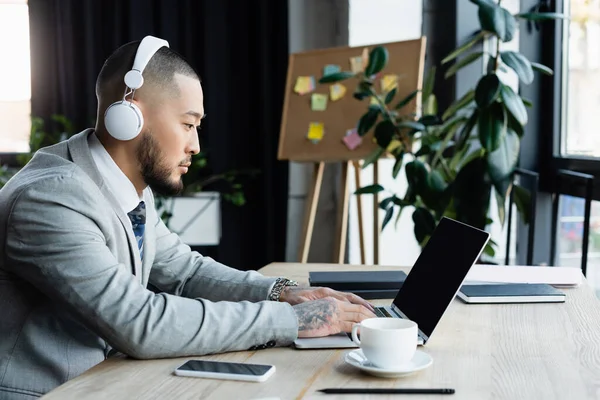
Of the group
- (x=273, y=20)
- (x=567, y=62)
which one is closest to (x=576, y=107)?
(x=567, y=62)

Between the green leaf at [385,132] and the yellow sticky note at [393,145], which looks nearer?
the green leaf at [385,132]

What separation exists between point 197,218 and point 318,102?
1105 millimetres

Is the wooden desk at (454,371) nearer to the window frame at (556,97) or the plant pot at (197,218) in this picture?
the window frame at (556,97)

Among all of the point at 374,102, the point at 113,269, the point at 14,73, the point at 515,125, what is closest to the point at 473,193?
the point at 515,125

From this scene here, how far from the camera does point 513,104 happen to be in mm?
Result: 2744

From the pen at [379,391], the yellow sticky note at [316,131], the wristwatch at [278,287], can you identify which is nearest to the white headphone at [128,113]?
the wristwatch at [278,287]

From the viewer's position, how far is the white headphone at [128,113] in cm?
141

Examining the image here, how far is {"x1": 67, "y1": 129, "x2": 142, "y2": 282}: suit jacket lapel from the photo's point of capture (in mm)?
1371

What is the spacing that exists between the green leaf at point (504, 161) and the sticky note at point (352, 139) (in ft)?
2.19

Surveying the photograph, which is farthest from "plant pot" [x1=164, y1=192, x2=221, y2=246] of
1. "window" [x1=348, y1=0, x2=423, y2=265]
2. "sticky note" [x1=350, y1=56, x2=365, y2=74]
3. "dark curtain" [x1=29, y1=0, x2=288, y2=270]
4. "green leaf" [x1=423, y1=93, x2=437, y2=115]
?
"green leaf" [x1=423, y1=93, x2=437, y2=115]

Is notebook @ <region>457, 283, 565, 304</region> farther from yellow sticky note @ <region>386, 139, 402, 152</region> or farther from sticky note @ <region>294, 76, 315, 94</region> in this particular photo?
sticky note @ <region>294, 76, 315, 94</region>

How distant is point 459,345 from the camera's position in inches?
48.5

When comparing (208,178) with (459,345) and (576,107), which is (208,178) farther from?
(459,345)

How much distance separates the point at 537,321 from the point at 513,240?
2.14 meters
